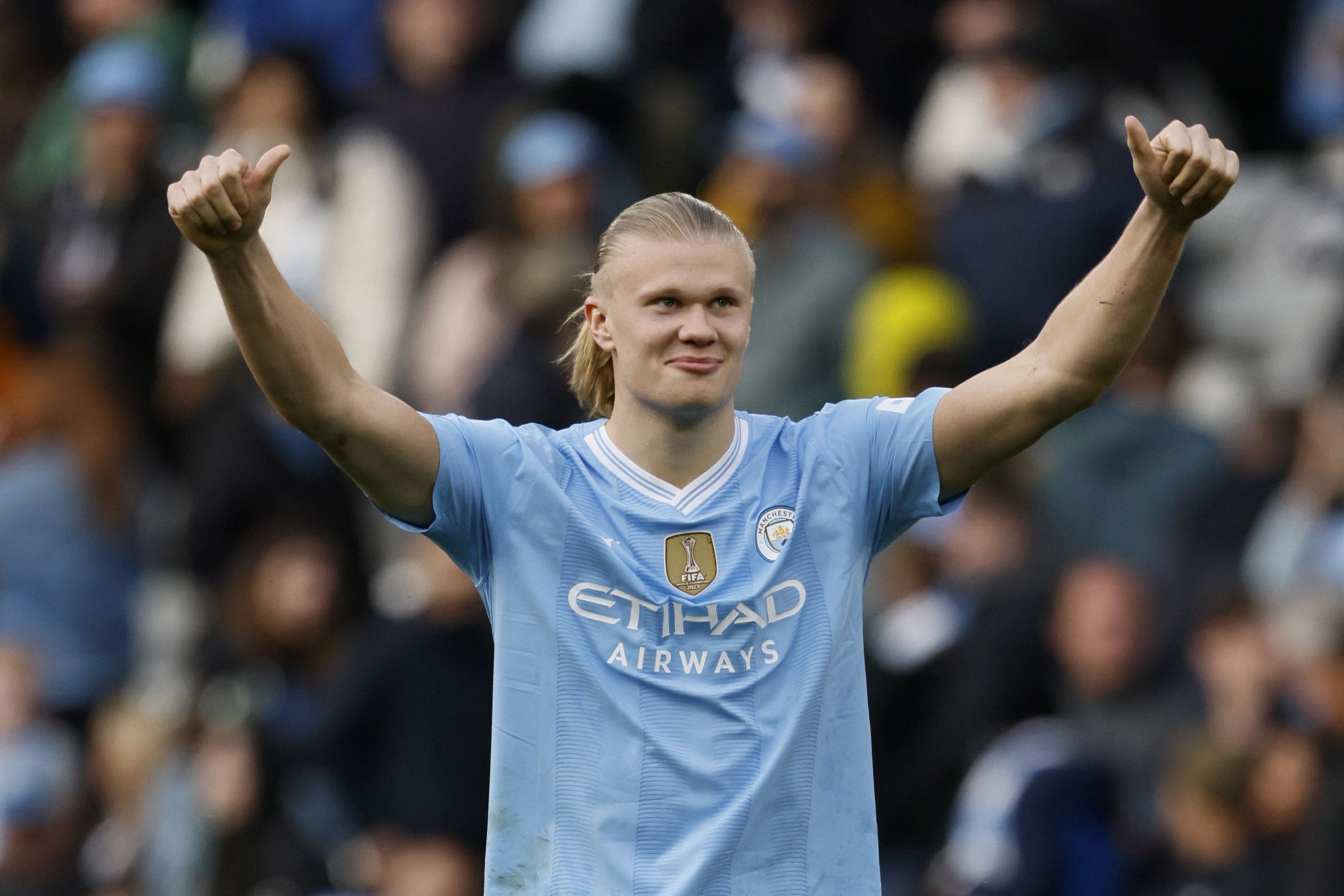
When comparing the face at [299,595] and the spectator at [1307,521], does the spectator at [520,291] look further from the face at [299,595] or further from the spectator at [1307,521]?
the spectator at [1307,521]

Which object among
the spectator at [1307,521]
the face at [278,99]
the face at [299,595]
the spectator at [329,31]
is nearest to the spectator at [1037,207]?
the spectator at [1307,521]

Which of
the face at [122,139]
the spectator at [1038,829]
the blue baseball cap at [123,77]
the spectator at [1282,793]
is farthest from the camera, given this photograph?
the blue baseball cap at [123,77]

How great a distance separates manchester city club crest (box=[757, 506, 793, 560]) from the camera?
15.4 feet

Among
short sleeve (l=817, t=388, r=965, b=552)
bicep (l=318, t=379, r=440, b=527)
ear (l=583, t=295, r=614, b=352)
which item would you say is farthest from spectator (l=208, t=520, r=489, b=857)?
bicep (l=318, t=379, r=440, b=527)

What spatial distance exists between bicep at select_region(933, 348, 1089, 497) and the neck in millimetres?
450

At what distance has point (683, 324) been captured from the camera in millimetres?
4629

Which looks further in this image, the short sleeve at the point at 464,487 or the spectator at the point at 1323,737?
the spectator at the point at 1323,737

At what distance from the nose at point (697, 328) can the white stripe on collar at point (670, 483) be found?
30 cm

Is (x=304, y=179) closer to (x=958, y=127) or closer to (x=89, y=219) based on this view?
(x=89, y=219)

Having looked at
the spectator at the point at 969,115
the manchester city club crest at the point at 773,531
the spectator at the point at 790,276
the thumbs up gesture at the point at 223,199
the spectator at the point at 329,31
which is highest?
the spectator at the point at 329,31

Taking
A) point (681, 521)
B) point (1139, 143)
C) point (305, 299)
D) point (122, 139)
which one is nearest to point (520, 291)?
point (305, 299)

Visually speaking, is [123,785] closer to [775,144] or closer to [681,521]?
[775,144]

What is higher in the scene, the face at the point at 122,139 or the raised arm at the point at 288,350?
the face at the point at 122,139

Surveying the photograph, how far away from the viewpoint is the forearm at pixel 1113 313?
4.53m
